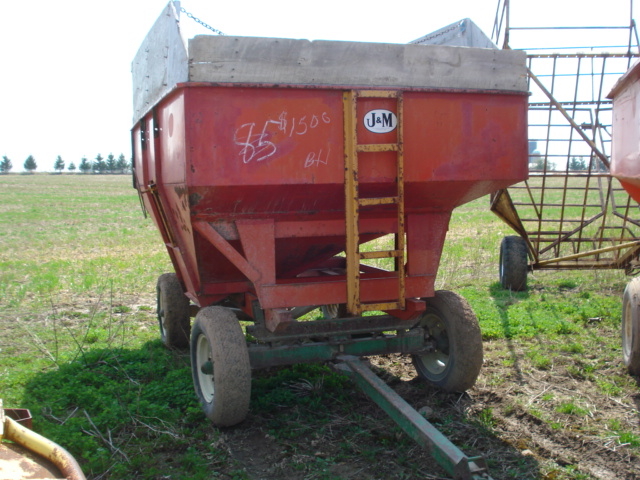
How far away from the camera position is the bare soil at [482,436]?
12.0ft

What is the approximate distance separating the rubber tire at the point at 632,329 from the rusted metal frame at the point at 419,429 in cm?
229

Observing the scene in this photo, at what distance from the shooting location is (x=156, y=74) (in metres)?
4.95

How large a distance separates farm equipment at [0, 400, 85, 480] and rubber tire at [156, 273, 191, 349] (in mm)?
3809

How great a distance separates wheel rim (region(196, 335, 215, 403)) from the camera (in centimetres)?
454

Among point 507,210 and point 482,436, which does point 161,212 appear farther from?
point 507,210

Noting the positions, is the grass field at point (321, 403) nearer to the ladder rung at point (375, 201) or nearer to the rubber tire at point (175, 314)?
the rubber tire at point (175, 314)

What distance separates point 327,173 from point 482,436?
77.5 inches

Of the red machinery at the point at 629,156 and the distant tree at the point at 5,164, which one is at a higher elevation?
the distant tree at the point at 5,164

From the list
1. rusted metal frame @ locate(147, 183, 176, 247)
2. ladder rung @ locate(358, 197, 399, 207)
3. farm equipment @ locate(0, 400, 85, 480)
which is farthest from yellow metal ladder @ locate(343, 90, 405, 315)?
farm equipment @ locate(0, 400, 85, 480)

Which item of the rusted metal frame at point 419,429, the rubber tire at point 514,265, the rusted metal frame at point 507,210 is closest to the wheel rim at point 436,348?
the rusted metal frame at point 419,429

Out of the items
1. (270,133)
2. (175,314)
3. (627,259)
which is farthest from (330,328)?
(627,259)

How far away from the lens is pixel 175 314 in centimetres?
623

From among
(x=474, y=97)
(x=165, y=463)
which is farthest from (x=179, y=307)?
(x=474, y=97)

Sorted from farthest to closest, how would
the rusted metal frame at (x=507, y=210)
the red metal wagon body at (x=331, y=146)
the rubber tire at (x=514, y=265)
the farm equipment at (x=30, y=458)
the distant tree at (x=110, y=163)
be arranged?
the distant tree at (x=110, y=163) → the rubber tire at (x=514, y=265) → the rusted metal frame at (x=507, y=210) → the red metal wagon body at (x=331, y=146) → the farm equipment at (x=30, y=458)
